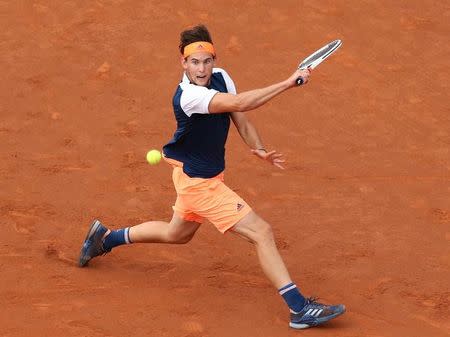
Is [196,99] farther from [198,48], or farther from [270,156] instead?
[270,156]

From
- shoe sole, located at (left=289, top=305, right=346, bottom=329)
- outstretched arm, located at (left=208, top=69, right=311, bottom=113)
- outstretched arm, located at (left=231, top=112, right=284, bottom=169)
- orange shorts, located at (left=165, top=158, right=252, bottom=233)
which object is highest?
outstretched arm, located at (left=208, top=69, right=311, bottom=113)

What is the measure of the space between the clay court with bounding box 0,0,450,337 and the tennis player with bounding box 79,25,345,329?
0.36m

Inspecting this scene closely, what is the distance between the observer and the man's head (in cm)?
754

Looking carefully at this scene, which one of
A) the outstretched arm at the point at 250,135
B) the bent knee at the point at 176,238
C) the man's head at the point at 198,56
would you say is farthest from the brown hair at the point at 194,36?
the bent knee at the point at 176,238

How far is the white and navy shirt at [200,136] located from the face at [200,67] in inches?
2.4

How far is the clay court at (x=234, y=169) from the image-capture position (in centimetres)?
802

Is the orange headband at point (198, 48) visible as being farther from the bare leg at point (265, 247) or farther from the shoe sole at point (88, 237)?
the shoe sole at point (88, 237)

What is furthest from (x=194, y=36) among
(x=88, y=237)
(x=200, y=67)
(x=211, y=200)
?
(x=88, y=237)

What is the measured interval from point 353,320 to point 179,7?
6758 millimetres

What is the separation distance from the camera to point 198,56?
7.54 meters

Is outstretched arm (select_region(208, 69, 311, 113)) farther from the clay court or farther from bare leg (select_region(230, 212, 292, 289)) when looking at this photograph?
the clay court

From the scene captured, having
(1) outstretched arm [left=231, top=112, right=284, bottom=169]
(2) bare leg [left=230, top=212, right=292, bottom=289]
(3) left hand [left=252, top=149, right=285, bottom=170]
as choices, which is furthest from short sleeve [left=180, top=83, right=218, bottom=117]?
(2) bare leg [left=230, top=212, right=292, bottom=289]

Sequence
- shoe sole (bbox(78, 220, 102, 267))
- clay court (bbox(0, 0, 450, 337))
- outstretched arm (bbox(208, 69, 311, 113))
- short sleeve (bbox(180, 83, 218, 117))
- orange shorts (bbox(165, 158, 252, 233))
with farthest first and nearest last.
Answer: shoe sole (bbox(78, 220, 102, 267))
clay court (bbox(0, 0, 450, 337))
orange shorts (bbox(165, 158, 252, 233))
short sleeve (bbox(180, 83, 218, 117))
outstretched arm (bbox(208, 69, 311, 113))

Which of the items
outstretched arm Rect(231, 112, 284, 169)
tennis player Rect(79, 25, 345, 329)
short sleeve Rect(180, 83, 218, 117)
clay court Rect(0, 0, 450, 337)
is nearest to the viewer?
short sleeve Rect(180, 83, 218, 117)
